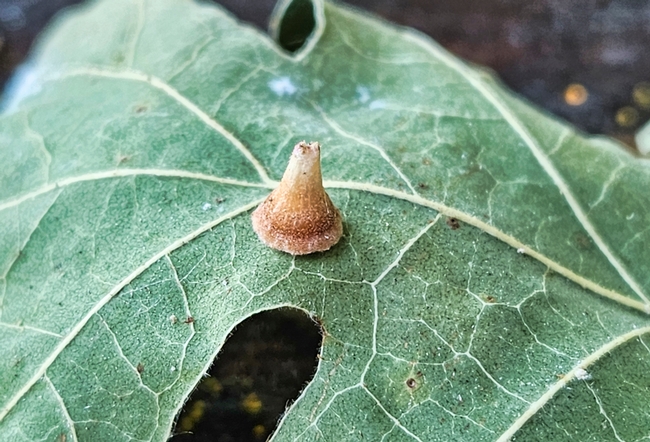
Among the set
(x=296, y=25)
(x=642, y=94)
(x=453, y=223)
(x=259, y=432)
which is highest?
(x=296, y=25)

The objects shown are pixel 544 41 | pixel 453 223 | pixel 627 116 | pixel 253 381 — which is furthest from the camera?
pixel 544 41

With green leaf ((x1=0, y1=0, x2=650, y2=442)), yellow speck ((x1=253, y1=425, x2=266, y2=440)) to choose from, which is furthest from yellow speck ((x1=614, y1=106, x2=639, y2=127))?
Answer: yellow speck ((x1=253, y1=425, x2=266, y2=440))

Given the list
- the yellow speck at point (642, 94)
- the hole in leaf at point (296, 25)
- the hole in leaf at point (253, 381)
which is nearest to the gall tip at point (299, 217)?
the hole in leaf at point (253, 381)

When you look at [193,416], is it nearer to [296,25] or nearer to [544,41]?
[296,25]

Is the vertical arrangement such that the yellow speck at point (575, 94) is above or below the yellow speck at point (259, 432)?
above

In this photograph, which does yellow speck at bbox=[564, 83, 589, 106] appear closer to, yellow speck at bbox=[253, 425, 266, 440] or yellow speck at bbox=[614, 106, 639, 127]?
yellow speck at bbox=[614, 106, 639, 127]

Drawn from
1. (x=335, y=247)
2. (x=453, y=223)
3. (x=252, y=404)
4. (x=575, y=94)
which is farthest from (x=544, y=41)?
(x=252, y=404)

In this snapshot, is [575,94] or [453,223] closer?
[453,223]

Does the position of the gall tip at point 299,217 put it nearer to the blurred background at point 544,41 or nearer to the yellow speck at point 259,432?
the yellow speck at point 259,432
